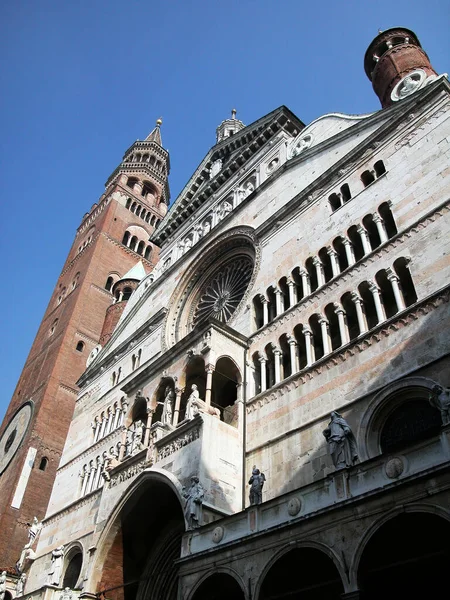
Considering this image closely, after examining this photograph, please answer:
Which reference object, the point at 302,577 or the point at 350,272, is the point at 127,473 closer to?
the point at 302,577

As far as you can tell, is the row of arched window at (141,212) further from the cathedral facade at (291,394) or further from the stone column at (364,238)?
the stone column at (364,238)

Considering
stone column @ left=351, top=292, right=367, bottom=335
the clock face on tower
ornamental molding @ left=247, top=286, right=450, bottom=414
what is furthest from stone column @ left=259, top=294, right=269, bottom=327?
the clock face on tower

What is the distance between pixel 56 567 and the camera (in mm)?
19812

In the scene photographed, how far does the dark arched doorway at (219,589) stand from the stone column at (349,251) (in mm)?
8978

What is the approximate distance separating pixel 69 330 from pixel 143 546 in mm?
23831

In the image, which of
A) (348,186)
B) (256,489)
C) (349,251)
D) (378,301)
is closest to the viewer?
(256,489)

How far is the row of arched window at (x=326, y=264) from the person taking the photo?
1623cm

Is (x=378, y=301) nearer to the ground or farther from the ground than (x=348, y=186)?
nearer to the ground

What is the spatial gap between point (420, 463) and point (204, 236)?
18.4 m

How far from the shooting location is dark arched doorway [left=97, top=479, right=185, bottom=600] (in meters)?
17.2

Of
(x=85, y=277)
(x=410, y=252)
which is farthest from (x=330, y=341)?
(x=85, y=277)

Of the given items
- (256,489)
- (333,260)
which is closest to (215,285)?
(333,260)

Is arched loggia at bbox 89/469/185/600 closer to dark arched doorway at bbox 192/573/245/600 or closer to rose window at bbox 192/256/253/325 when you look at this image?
dark arched doorway at bbox 192/573/245/600

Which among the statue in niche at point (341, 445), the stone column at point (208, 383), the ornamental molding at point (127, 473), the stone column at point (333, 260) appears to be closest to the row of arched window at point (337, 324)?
the stone column at point (333, 260)
